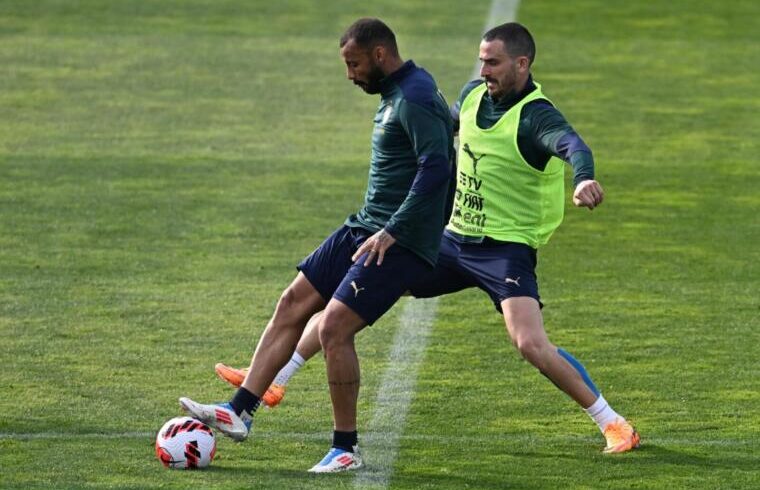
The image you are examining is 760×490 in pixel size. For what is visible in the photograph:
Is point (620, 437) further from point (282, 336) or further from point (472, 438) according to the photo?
point (282, 336)

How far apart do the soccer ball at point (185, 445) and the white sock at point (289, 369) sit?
885 millimetres

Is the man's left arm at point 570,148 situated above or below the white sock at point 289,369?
above

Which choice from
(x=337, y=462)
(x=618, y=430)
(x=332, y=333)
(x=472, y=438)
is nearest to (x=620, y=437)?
(x=618, y=430)

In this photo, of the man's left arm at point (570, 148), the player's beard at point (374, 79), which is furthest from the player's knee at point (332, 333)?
the man's left arm at point (570, 148)

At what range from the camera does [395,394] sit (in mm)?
9688

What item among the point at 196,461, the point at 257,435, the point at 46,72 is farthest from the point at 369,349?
the point at 46,72

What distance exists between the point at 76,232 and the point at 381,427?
228 inches

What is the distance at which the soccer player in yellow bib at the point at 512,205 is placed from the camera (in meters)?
8.45

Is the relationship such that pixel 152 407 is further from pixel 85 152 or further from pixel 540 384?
pixel 85 152

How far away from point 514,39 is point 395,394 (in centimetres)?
228

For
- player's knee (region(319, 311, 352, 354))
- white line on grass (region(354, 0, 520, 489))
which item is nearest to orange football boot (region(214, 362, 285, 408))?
white line on grass (region(354, 0, 520, 489))

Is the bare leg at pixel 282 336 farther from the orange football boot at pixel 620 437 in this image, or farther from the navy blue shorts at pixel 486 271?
the orange football boot at pixel 620 437

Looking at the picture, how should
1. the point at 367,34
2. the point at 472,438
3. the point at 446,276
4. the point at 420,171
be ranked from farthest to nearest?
the point at 446,276, the point at 472,438, the point at 367,34, the point at 420,171

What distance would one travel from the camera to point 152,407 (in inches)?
366
